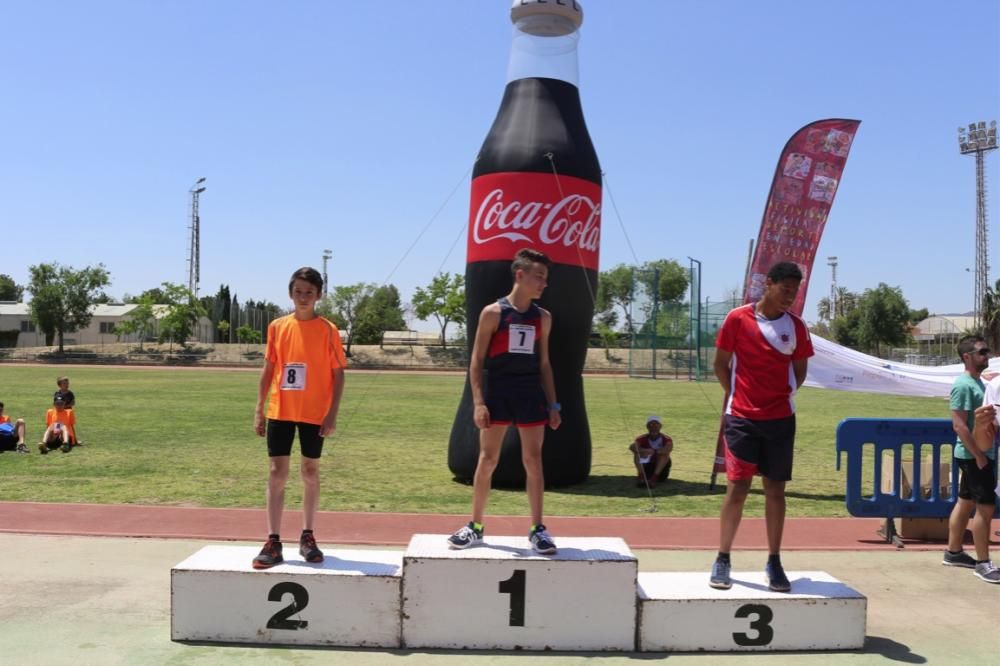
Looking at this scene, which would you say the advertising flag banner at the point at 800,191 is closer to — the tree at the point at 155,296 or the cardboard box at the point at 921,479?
the cardboard box at the point at 921,479

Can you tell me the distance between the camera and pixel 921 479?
8266mm

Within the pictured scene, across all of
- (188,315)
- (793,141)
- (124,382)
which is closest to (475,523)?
(793,141)

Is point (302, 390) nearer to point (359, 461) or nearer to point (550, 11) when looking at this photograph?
point (550, 11)

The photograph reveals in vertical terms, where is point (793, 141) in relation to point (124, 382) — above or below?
above

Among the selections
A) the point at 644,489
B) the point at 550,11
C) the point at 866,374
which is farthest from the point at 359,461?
the point at 866,374

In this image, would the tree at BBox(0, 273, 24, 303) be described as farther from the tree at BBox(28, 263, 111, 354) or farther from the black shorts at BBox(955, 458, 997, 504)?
the black shorts at BBox(955, 458, 997, 504)

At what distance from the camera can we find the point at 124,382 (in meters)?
33.8

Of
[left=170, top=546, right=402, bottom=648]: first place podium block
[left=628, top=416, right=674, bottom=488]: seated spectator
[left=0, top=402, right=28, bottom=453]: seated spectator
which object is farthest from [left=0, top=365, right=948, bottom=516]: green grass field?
[left=170, top=546, right=402, bottom=648]: first place podium block

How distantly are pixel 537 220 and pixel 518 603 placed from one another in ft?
19.4

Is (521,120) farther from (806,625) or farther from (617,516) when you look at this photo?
(806,625)

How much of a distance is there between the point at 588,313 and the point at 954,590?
5.30 meters

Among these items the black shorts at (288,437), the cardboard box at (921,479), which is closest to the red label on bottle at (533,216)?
the cardboard box at (921,479)

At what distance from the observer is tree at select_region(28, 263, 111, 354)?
7212cm

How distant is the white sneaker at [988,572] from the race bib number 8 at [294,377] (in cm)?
512
